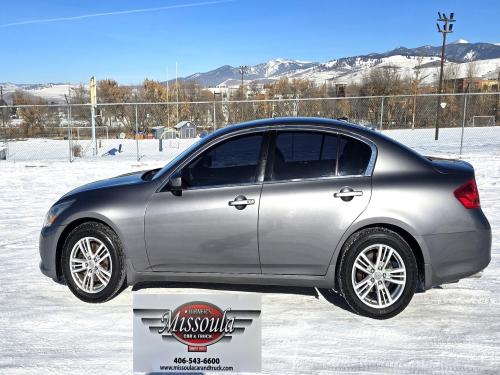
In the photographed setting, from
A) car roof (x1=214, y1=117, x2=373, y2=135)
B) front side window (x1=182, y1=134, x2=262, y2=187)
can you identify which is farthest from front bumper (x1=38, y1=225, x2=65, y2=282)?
car roof (x1=214, y1=117, x2=373, y2=135)

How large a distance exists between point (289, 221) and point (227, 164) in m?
0.80

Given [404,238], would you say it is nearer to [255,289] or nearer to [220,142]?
[255,289]

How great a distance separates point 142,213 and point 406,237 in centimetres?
225

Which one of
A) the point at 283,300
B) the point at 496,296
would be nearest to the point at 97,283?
the point at 283,300

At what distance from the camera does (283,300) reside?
4.05m

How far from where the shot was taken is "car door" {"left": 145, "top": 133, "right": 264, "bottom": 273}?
3709mm

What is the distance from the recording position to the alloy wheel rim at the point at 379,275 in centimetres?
362

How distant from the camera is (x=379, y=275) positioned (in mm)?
3619

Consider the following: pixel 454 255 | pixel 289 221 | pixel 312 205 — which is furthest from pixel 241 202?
pixel 454 255

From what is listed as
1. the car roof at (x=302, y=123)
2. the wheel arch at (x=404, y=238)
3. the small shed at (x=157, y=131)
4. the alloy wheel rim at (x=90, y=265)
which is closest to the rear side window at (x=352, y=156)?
the car roof at (x=302, y=123)

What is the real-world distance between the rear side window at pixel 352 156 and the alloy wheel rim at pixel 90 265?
2.21 metres

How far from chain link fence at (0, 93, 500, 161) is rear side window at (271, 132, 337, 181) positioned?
1832cm

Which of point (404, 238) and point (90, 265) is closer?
point (404, 238)

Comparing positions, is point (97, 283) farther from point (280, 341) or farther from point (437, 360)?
point (437, 360)
